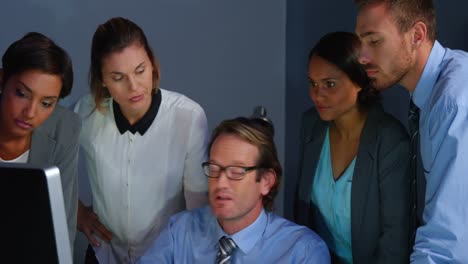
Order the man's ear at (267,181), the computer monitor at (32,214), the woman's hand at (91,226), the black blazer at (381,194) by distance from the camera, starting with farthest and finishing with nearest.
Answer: the woman's hand at (91,226) < the man's ear at (267,181) < the black blazer at (381,194) < the computer monitor at (32,214)

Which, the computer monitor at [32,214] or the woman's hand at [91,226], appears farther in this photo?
the woman's hand at [91,226]

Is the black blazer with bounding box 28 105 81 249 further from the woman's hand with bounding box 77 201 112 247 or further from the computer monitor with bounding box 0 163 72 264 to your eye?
the computer monitor with bounding box 0 163 72 264

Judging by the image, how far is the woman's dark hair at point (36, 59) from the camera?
1611 mm

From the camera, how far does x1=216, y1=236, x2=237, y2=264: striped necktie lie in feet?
5.64

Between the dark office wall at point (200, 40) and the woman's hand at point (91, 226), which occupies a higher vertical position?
the dark office wall at point (200, 40)

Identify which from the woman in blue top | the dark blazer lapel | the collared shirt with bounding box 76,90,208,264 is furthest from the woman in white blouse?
the dark blazer lapel

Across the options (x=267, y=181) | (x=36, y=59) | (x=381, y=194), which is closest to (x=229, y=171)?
(x=267, y=181)

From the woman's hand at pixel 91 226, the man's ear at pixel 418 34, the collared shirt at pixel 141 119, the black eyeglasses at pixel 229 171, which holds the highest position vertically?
the man's ear at pixel 418 34

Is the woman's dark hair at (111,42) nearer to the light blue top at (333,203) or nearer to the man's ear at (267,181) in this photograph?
the man's ear at (267,181)

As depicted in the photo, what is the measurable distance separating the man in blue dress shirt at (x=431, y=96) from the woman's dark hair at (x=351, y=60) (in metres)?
0.23

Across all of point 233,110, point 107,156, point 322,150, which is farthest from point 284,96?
point 107,156

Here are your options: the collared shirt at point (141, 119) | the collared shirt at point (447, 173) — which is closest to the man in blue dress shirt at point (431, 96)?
the collared shirt at point (447, 173)

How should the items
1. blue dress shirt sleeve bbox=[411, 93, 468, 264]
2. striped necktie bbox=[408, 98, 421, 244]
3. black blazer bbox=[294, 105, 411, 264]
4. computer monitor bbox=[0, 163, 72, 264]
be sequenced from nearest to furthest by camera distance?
computer monitor bbox=[0, 163, 72, 264]
blue dress shirt sleeve bbox=[411, 93, 468, 264]
striped necktie bbox=[408, 98, 421, 244]
black blazer bbox=[294, 105, 411, 264]

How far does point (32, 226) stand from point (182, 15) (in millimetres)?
1603
